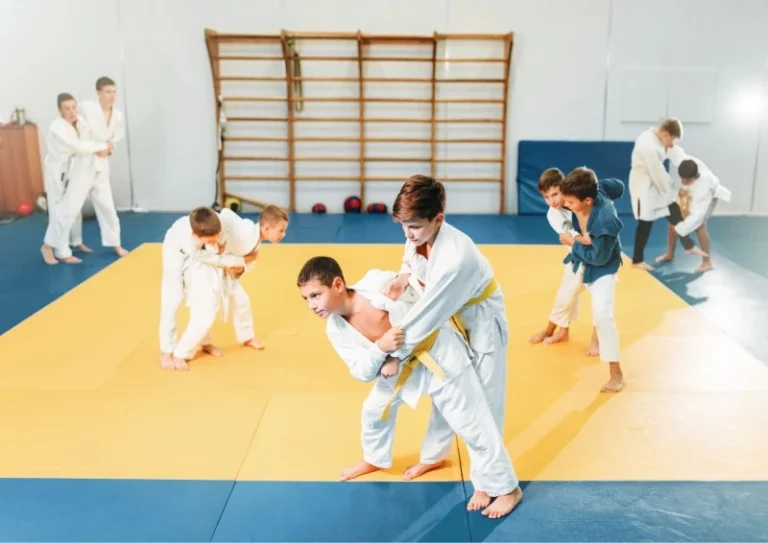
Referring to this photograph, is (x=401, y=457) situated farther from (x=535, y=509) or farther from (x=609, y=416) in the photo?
(x=609, y=416)

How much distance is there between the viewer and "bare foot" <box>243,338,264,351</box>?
16.4 feet

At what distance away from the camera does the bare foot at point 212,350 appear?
4916mm

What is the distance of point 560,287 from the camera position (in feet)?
16.7

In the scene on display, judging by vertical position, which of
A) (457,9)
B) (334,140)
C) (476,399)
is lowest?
(476,399)

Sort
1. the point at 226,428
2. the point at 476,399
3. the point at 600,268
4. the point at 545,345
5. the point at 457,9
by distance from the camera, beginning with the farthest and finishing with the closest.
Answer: the point at 457,9 < the point at 545,345 < the point at 600,268 < the point at 226,428 < the point at 476,399

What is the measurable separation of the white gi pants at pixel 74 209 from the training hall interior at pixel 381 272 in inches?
1.1

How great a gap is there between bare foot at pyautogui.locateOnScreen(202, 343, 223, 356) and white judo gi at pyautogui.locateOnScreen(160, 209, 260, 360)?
0.19 m

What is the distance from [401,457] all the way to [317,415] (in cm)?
61

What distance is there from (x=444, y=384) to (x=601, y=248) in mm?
1568

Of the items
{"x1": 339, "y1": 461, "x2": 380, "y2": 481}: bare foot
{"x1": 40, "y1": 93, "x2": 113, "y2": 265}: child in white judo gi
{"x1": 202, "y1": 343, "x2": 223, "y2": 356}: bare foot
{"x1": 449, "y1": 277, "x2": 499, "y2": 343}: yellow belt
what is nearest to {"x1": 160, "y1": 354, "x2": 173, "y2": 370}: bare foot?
{"x1": 202, "y1": 343, "x2": 223, "y2": 356}: bare foot

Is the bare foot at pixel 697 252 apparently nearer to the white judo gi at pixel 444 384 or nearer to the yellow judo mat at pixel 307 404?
the yellow judo mat at pixel 307 404

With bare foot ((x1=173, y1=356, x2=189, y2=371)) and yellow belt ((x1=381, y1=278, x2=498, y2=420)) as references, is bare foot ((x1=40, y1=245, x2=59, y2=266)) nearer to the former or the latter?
bare foot ((x1=173, y1=356, x2=189, y2=371))

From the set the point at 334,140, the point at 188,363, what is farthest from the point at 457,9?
the point at 188,363

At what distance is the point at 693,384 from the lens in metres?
4.42
